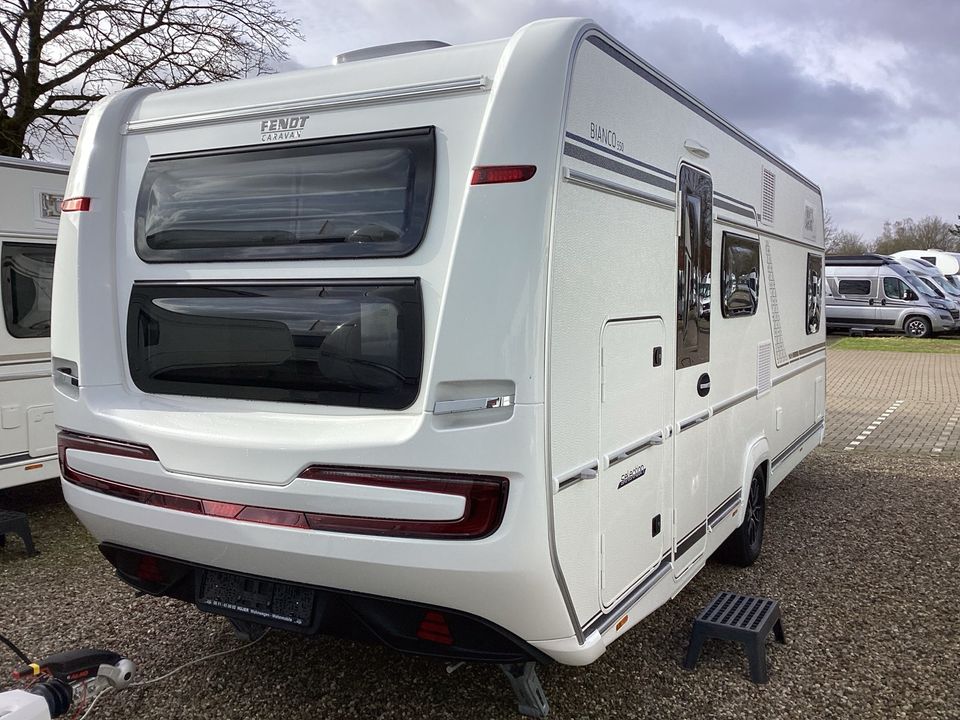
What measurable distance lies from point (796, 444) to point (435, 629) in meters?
4.41

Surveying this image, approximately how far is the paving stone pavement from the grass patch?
3.63ft

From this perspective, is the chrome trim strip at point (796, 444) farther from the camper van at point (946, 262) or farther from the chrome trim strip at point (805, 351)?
the camper van at point (946, 262)

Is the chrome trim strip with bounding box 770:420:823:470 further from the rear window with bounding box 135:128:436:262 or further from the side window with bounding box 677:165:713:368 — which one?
the rear window with bounding box 135:128:436:262

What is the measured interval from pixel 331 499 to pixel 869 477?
6561 mm

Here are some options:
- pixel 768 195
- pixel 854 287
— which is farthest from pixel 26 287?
pixel 854 287

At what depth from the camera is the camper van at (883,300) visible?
2405 centimetres

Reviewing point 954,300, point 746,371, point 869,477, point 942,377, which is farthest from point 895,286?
point 746,371

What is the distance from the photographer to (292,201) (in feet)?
10.6

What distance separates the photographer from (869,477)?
26.2 feet

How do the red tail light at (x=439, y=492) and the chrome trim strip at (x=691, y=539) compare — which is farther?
the chrome trim strip at (x=691, y=539)

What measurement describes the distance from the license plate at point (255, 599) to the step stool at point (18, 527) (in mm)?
2815

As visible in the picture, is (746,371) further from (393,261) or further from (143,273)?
(143,273)

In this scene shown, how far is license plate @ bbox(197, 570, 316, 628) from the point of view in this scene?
3.10 m

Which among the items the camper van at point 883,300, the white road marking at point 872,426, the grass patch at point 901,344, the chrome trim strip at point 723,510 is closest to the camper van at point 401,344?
the chrome trim strip at point 723,510
